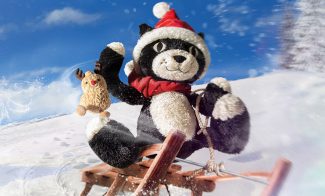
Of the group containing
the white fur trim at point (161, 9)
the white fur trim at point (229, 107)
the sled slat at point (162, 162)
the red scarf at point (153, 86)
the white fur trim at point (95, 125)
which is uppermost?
the white fur trim at point (161, 9)

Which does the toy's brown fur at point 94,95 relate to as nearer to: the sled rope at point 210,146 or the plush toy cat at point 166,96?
the plush toy cat at point 166,96

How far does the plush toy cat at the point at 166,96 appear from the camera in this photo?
745 mm

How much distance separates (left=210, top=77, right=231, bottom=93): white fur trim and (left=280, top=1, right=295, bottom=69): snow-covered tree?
8 centimetres

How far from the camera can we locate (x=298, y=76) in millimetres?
772

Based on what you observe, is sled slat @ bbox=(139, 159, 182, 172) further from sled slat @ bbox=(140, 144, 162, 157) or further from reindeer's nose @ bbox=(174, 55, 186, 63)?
reindeer's nose @ bbox=(174, 55, 186, 63)

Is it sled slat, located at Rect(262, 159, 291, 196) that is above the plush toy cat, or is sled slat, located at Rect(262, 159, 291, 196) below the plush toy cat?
below

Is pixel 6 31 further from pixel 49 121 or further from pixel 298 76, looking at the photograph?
pixel 298 76

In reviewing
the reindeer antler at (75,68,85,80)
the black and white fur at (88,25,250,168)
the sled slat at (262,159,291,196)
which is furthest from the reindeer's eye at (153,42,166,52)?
the sled slat at (262,159,291,196)

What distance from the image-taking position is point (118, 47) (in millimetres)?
790

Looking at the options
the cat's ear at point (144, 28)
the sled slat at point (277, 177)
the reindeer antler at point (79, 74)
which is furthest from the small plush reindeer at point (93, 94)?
the sled slat at point (277, 177)

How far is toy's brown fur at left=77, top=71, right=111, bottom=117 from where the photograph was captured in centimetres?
75

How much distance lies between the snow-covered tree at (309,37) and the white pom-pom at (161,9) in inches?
7.6

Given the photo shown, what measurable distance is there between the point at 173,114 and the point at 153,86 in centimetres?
6

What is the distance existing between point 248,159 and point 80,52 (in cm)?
34
